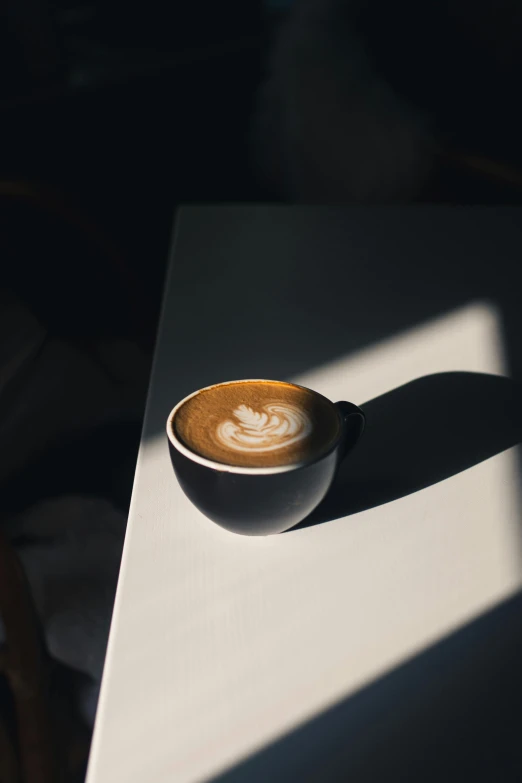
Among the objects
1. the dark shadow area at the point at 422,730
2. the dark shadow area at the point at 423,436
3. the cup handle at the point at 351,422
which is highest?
the cup handle at the point at 351,422

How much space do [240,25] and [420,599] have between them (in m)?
1.30

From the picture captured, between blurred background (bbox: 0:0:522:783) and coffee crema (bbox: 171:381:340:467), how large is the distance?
0.97 ft

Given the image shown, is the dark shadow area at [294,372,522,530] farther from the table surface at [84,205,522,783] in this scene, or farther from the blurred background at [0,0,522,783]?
the blurred background at [0,0,522,783]

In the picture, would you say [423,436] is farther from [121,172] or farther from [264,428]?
[121,172]

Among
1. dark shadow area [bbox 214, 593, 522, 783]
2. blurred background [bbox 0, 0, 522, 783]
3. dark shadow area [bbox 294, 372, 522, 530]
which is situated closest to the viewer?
dark shadow area [bbox 214, 593, 522, 783]

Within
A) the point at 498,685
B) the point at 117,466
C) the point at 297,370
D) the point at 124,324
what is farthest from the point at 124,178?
the point at 498,685

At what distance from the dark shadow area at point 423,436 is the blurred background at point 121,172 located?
1.00 feet

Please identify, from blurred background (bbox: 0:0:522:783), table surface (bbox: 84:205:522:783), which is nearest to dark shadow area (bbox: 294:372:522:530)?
table surface (bbox: 84:205:522:783)

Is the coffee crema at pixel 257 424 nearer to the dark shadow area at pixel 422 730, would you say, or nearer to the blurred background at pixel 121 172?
the dark shadow area at pixel 422 730

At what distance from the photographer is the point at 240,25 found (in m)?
1.37

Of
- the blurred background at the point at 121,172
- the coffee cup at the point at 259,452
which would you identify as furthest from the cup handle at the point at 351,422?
the blurred background at the point at 121,172

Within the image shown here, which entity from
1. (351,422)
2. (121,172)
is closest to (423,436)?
(351,422)

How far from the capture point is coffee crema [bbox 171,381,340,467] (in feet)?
1.07

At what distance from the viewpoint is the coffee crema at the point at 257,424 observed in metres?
0.33
